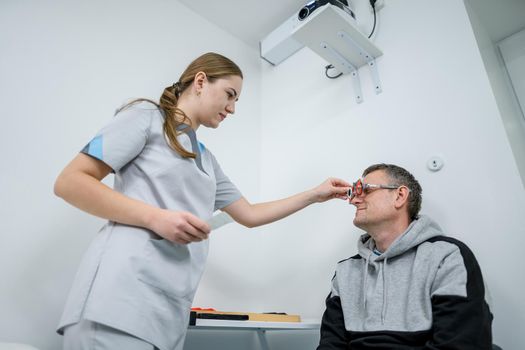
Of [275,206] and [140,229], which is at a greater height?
[275,206]

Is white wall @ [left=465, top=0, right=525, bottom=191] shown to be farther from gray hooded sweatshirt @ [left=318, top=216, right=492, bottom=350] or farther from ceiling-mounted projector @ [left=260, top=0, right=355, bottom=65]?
ceiling-mounted projector @ [left=260, top=0, right=355, bottom=65]

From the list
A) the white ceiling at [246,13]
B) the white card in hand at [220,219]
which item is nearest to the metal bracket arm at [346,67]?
the white ceiling at [246,13]

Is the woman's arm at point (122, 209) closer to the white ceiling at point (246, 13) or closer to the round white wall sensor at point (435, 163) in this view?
the round white wall sensor at point (435, 163)

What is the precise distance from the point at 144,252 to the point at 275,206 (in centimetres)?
70

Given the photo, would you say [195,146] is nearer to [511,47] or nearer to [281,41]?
[281,41]

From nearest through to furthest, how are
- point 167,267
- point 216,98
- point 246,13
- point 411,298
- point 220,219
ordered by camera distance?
point 167,267 < point 411,298 < point 216,98 < point 220,219 < point 246,13

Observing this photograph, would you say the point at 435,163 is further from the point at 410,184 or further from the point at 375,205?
the point at 375,205

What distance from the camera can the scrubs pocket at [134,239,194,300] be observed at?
0.77 metres

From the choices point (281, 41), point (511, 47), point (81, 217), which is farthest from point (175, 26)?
point (511, 47)

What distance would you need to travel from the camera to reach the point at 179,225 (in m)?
0.71

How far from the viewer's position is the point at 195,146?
1022 millimetres

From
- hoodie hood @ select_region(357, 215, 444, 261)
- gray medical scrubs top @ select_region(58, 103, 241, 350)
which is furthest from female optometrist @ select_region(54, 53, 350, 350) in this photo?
hoodie hood @ select_region(357, 215, 444, 261)

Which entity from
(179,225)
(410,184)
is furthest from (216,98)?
(410,184)

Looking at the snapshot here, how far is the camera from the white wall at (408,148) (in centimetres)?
121
